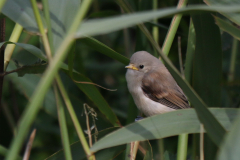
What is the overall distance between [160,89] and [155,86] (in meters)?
0.05

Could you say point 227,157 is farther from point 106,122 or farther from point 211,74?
point 106,122

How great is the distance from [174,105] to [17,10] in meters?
1.40

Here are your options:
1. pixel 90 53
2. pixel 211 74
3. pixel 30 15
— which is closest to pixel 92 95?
pixel 30 15

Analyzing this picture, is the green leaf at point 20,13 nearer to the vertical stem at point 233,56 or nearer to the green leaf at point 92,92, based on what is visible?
the green leaf at point 92,92

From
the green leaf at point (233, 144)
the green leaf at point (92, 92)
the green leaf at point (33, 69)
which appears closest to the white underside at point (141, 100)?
the green leaf at point (92, 92)

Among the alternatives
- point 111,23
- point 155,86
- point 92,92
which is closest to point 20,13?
point 92,92

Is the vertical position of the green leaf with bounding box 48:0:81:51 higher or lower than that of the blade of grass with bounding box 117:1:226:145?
higher

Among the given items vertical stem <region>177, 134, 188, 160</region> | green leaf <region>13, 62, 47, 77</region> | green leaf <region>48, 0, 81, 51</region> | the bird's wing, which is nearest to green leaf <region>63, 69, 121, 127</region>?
green leaf <region>13, 62, 47, 77</region>

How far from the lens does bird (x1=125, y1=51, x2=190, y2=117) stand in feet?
7.34

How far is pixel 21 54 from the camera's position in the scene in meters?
2.05

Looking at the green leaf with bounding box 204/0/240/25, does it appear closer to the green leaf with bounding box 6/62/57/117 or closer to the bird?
the bird

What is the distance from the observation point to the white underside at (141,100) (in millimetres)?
2117

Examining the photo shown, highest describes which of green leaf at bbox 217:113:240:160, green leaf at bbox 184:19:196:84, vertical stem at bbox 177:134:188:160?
green leaf at bbox 184:19:196:84

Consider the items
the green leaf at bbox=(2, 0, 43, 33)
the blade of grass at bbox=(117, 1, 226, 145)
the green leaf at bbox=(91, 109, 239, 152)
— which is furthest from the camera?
the green leaf at bbox=(2, 0, 43, 33)
